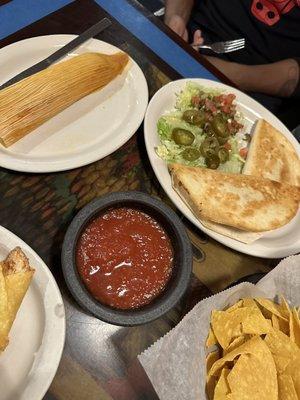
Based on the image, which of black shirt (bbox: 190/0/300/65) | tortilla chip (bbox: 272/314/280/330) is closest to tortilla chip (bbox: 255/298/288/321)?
tortilla chip (bbox: 272/314/280/330)

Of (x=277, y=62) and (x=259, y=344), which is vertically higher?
(x=259, y=344)

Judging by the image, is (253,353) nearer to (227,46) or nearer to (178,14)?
(227,46)

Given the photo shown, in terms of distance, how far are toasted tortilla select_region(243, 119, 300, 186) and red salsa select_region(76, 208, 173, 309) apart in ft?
1.87

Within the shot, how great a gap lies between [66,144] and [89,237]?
45 cm

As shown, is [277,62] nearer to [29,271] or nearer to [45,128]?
[45,128]

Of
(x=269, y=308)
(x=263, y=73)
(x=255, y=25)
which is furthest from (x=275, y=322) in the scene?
(x=255, y=25)

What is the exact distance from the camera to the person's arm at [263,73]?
272cm

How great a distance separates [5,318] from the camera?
1364 millimetres

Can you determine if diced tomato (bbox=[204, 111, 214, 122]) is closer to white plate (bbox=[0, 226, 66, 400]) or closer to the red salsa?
the red salsa

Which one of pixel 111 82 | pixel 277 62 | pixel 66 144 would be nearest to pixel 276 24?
pixel 277 62

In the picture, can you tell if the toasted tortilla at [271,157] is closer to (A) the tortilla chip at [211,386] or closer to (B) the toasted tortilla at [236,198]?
(B) the toasted tortilla at [236,198]

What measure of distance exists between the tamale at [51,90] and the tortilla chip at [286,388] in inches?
45.7

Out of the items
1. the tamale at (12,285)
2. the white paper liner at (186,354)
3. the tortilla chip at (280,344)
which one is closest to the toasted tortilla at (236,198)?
the white paper liner at (186,354)

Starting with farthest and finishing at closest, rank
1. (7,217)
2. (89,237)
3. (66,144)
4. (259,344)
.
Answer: (66,144), (7,217), (89,237), (259,344)
